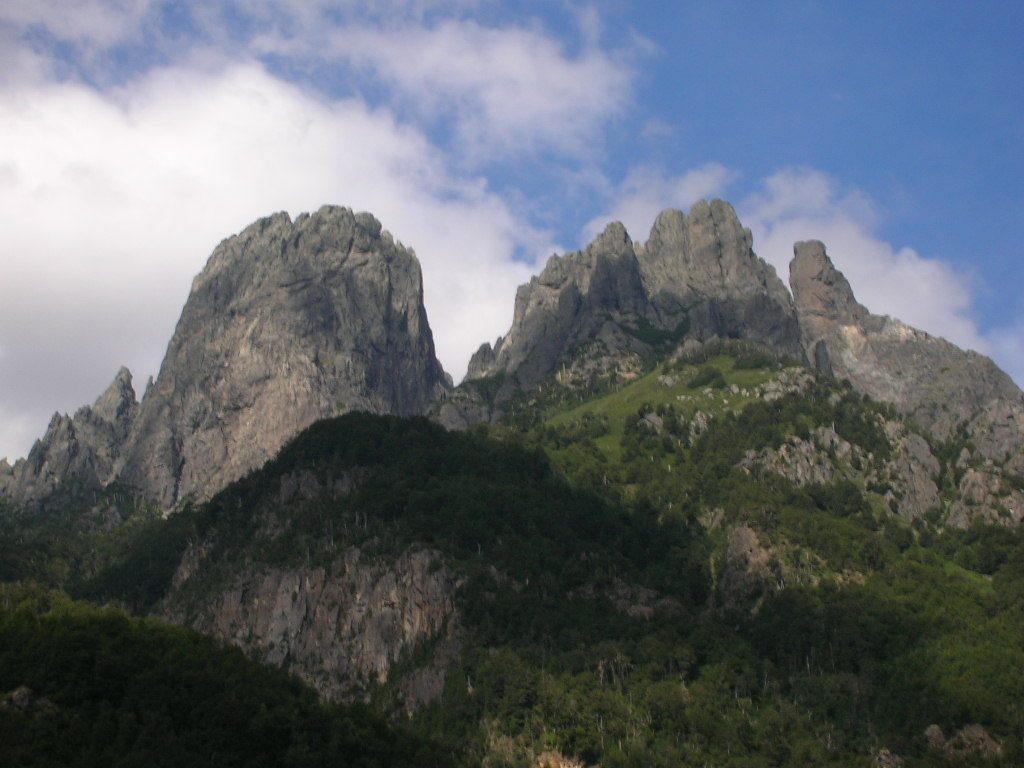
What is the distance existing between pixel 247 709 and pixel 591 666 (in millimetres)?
61279

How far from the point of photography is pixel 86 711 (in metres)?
124

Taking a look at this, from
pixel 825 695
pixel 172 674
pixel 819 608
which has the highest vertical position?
pixel 819 608

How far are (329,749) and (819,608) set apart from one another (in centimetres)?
9306

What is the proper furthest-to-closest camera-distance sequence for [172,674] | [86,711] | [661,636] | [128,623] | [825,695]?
1. [661,636]
2. [825,695]
3. [128,623]
4. [172,674]
5. [86,711]

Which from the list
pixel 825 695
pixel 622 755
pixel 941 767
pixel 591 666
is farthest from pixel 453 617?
pixel 941 767

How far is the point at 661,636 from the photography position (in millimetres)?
188750

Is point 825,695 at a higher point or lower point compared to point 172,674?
higher

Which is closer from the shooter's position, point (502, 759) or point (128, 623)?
point (128, 623)

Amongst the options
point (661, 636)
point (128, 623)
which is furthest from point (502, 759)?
point (128, 623)

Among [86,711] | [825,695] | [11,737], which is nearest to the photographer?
[11,737]

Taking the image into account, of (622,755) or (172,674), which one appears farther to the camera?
(622,755)

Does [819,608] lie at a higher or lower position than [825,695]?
higher

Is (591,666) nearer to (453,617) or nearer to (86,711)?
(453,617)

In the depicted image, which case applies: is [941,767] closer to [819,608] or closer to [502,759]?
[819,608]
